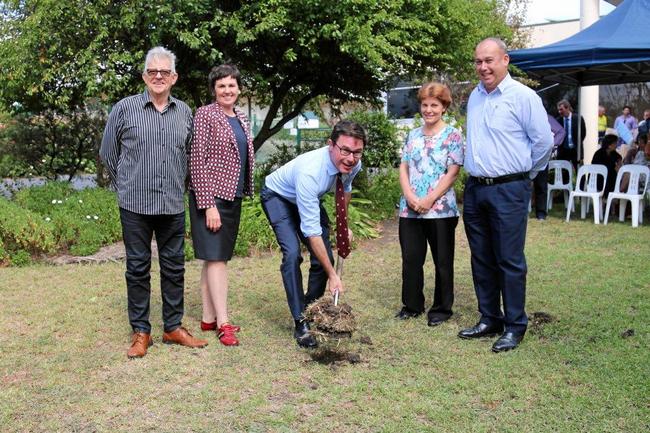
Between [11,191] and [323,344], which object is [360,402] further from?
[11,191]

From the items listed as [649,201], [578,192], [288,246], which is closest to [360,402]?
[288,246]

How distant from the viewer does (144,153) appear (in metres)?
4.62

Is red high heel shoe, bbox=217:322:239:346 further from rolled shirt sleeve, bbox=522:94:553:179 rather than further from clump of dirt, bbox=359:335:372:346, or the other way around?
rolled shirt sleeve, bbox=522:94:553:179

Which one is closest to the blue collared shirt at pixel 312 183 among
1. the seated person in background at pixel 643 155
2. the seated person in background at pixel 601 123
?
the seated person in background at pixel 643 155

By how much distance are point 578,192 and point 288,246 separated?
683 cm

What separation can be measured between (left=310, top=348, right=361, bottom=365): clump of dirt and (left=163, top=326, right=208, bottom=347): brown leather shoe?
0.79 m

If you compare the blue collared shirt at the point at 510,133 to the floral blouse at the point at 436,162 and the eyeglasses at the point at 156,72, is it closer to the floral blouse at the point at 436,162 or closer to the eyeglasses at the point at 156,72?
the floral blouse at the point at 436,162

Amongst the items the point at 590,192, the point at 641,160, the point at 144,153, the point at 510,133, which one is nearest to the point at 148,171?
the point at 144,153

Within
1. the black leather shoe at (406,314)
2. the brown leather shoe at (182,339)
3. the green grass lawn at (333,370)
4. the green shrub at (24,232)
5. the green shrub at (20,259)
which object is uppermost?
the green shrub at (24,232)

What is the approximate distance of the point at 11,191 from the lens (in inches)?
396

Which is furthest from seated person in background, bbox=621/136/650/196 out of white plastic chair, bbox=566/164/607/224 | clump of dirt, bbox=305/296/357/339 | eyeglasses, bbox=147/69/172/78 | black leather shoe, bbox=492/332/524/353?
eyeglasses, bbox=147/69/172/78

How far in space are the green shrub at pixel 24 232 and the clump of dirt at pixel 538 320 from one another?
5.20 meters

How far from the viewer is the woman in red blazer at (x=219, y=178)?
4.79 m

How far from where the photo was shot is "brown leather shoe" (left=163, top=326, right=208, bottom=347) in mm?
4945
